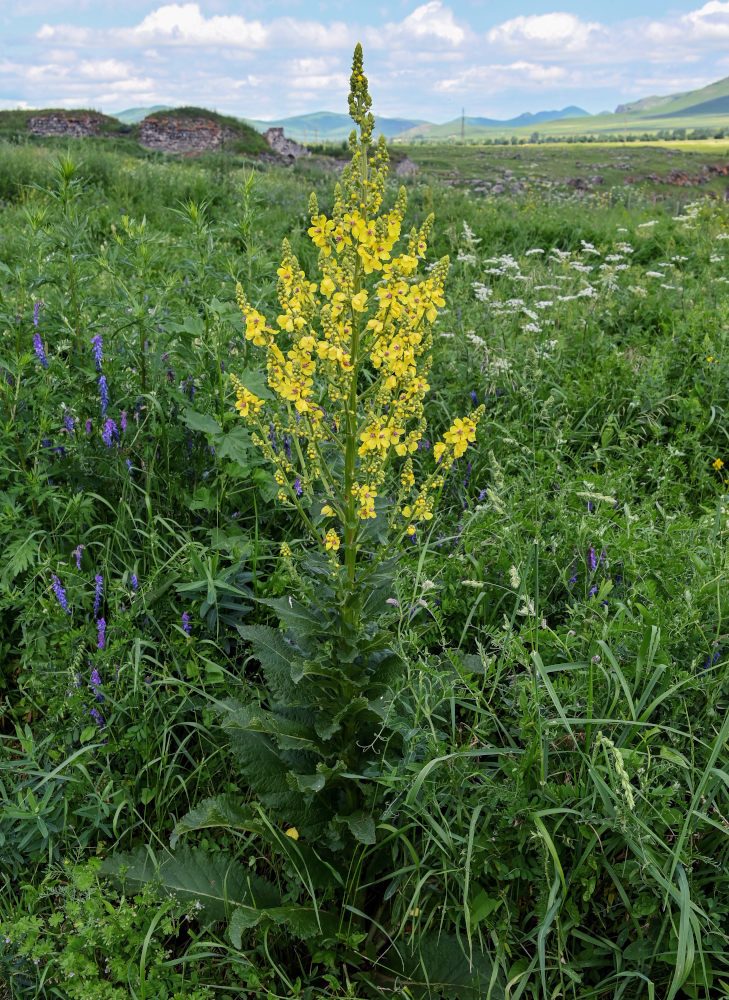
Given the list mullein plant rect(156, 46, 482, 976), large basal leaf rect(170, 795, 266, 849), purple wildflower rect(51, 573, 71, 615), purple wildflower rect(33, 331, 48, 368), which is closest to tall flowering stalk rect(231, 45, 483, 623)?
mullein plant rect(156, 46, 482, 976)

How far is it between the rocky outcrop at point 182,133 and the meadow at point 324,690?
36.1 meters

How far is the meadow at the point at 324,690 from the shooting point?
1.91 m

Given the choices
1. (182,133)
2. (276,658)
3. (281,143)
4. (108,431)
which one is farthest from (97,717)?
(182,133)

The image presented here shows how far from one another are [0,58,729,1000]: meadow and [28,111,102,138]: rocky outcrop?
122ft

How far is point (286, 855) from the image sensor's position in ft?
6.89

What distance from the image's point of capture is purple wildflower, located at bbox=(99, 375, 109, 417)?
3240mm

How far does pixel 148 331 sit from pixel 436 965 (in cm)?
306

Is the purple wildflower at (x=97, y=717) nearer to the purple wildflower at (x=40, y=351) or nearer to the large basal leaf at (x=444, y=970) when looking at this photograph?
the large basal leaf at (x=444, y=970)

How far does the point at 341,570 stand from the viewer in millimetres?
2078

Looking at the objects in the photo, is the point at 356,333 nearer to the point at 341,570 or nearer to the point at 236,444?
the point at 341,570

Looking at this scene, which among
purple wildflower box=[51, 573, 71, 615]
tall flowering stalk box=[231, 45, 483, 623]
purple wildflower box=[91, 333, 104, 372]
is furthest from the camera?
purple wildflower box=[91, 333, 104, 372]

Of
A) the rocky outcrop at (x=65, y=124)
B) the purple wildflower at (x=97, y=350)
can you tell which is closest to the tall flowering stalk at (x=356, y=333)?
the purple wildflower at (x=97, y=350)

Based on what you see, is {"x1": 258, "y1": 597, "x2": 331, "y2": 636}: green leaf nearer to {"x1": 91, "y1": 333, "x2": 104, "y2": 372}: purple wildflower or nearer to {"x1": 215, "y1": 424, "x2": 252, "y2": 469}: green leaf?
{"x1": 215, "y1": 424, "x2": 252, "y2": 469}: green leaf

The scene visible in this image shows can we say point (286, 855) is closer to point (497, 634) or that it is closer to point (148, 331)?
point (497, 634)
